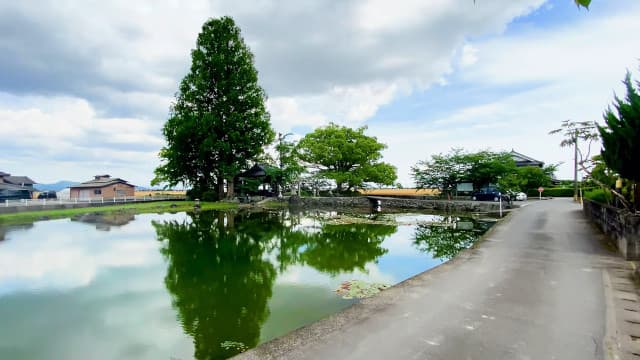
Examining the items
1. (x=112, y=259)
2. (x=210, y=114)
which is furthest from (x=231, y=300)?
(x=210, y=114)

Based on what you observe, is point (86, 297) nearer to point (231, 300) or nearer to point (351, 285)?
point (231, 300)

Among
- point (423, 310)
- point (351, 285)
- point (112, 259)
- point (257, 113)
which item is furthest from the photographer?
point (257, 113)

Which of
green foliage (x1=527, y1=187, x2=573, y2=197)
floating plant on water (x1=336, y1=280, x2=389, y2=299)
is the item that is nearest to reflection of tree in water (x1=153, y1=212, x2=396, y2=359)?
floating plant on water (x1=336, y1=280, x2=389, y2=299)

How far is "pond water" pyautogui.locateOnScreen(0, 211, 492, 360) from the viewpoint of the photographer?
4715 millimetres

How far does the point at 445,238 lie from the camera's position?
13.1 m

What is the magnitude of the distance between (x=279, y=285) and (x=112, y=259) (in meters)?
5.60

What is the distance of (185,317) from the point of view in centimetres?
545

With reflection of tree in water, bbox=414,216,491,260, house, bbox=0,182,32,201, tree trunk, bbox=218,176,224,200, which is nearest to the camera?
reflection of tree in water, bbox=414,216,491,260

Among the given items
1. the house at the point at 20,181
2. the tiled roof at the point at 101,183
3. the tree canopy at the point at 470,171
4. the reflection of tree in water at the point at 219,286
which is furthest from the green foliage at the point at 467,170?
the house at the point at 20,181

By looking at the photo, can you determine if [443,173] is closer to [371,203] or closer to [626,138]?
[371,203]

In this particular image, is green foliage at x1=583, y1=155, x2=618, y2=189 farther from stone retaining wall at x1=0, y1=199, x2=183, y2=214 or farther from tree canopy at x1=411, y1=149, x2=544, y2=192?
stone retaining wall at x1=0, y1=199, x2=183, y2=214

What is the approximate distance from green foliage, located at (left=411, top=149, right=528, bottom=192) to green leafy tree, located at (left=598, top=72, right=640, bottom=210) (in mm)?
18109

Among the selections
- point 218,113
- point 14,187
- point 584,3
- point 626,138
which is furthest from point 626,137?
point 14,187

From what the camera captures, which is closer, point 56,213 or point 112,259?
point 112,259
